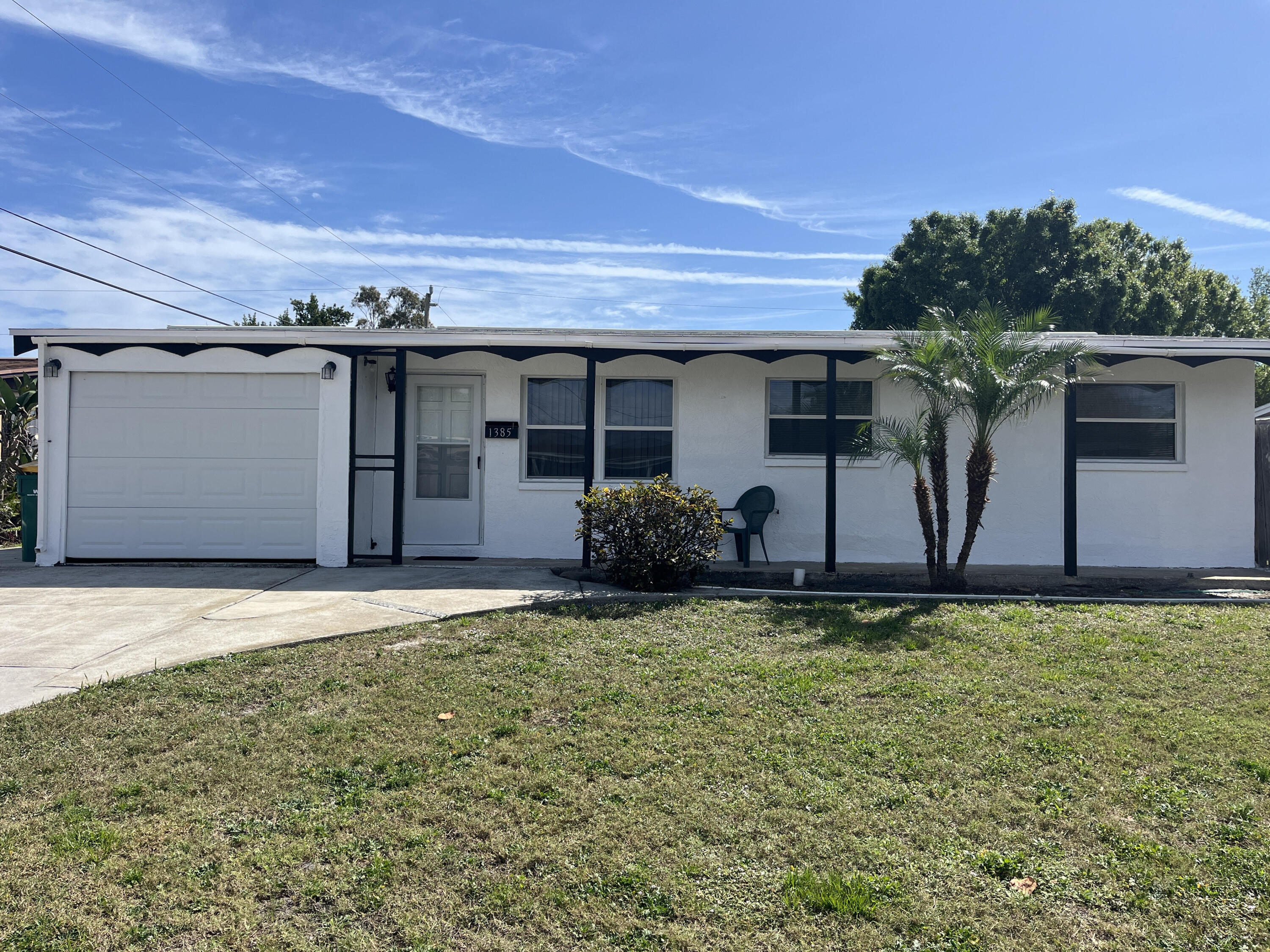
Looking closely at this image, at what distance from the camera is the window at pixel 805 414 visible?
11.1 metres

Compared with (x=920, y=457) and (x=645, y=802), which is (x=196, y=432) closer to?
(x=920, y=457)

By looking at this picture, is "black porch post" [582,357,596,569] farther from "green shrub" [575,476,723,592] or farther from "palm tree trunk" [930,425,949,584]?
"palm tree trunk" [930,425,949,584]

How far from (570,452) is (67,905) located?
8696mm

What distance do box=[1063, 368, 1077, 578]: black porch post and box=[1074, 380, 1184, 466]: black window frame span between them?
108cm

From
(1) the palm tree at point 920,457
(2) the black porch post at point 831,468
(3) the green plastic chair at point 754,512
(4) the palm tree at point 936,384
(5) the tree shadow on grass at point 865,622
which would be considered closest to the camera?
(5) the tree shadow on grass at point 865,622

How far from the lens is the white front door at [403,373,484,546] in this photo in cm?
1111

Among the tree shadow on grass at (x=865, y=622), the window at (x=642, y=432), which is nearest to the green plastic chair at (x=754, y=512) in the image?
the window at (x=642, y=432)

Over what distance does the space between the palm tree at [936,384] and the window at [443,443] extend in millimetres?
5537

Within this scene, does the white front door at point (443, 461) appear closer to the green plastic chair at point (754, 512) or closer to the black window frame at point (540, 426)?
the black window frame at point (540, 426)

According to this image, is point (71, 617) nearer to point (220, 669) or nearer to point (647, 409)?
point (220, 669)

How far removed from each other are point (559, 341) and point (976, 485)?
16.6ft

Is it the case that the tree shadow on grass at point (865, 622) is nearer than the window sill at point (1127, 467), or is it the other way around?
the tree shadow on grass at point (865, 622)

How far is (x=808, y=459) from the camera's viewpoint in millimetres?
11000


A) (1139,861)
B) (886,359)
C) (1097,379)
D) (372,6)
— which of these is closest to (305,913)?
(1139,861)
